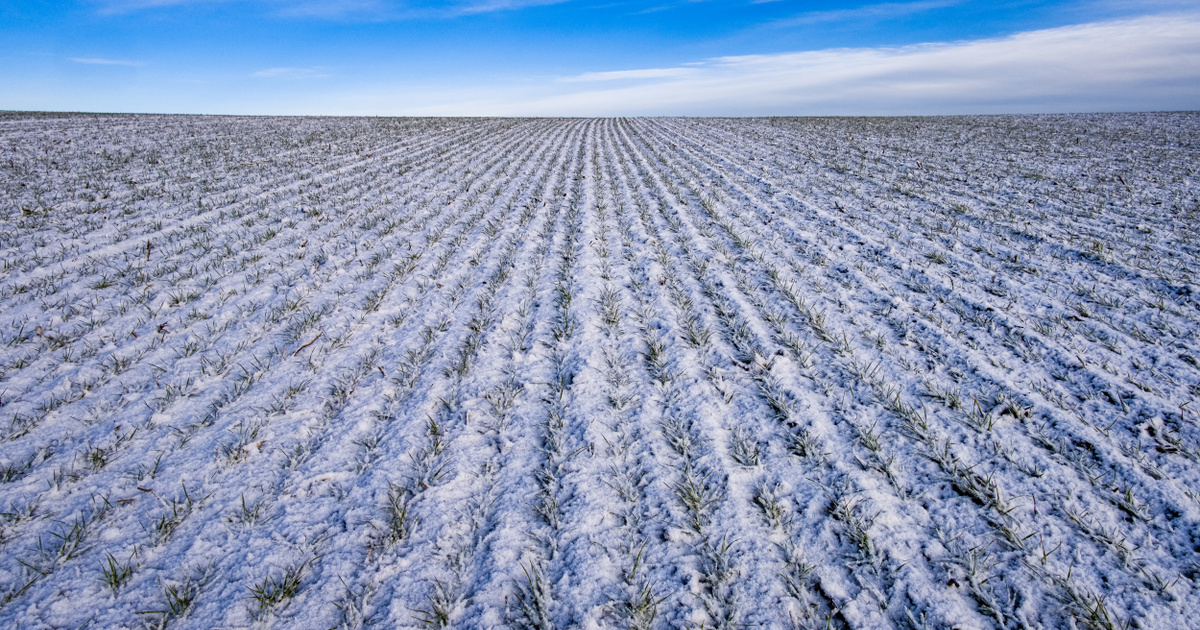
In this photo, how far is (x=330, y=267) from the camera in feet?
17.2

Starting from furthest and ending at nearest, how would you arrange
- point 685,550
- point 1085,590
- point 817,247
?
point 817,247 < point 685,550 < point 1085,590

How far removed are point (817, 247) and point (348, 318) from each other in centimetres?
490

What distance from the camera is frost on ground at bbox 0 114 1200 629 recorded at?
1.86 meters

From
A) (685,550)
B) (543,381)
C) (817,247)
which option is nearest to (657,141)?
(817,247)

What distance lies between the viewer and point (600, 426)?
279 cm

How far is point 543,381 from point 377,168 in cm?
1052

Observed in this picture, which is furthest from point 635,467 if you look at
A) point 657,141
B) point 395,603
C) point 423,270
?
point 657,141

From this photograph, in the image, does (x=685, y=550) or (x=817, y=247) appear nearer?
(x=685, y=550)

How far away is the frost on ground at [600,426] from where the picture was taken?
6.12 ft

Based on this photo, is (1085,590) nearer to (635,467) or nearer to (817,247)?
(635,467)

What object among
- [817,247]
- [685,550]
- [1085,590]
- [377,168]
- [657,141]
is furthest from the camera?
[657,141]

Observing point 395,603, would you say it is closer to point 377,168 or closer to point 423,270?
point 423,270

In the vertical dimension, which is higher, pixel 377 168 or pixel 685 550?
pixel 377 168

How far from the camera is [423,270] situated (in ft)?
17.3
